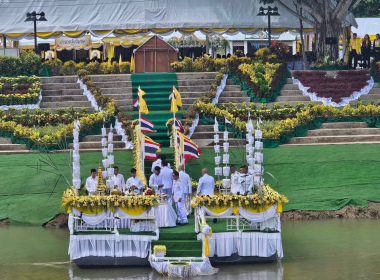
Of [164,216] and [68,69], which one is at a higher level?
[68,69]

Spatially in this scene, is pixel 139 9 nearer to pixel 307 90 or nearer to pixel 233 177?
pixel 307 90

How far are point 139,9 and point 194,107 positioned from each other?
11960mm

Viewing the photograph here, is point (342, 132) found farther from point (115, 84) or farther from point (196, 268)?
point (196, 268)

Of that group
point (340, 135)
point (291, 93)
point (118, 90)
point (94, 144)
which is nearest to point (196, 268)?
point (94, 144)

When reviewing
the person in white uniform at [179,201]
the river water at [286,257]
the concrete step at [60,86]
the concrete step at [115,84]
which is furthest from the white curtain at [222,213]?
the concrete step at [60,86]

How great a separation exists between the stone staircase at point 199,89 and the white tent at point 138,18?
6529 millimetres

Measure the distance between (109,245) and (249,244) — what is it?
299 cm

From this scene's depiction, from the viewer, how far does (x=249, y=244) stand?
20.2m

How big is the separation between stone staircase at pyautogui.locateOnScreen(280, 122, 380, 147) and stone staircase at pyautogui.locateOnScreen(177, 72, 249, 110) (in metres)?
3.62

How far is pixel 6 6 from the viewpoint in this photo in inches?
1704

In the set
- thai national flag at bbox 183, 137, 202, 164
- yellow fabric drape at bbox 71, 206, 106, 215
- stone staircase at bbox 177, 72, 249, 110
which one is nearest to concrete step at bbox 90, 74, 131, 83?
stone staircase at bbox 177, 72, 249, 110

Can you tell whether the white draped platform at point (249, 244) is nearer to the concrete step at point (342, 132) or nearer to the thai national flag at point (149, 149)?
the thai national flag at point (149, 149)

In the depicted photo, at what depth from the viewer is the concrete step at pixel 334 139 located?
30156 mm

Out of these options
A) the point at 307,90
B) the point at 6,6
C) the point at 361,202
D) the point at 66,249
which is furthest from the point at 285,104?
the point at 6,6
